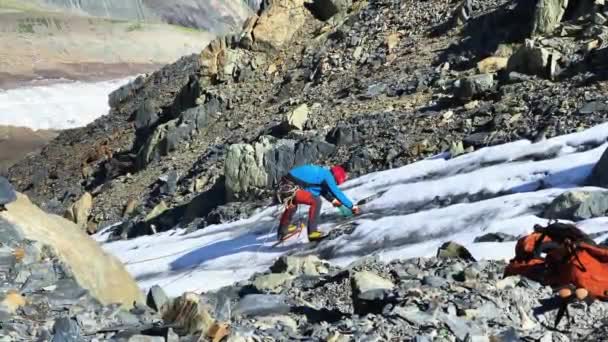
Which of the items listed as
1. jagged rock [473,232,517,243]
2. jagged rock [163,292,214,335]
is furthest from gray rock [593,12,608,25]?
jagged rock [163,292,214,335]

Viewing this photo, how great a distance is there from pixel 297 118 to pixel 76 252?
37.2 feet

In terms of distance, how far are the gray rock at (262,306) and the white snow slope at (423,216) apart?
8.40ft

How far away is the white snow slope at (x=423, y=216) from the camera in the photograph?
1074 cm

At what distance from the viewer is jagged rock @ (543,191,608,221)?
31.2 ft

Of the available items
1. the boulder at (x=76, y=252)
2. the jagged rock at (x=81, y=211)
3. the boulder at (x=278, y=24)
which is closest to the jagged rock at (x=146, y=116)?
the boulder at (x=278, y=24)

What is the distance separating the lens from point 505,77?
1608 cm

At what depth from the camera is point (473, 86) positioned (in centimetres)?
1620

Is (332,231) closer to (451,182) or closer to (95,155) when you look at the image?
(451,182)

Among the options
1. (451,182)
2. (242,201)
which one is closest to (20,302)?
(451,182)

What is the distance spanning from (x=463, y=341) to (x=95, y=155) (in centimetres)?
2277

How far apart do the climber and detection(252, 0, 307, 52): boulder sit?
11968 millimetres

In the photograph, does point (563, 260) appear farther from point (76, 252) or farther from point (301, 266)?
point (76, 252)

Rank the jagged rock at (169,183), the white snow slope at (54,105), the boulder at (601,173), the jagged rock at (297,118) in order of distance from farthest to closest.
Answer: the white snow slope at (54,105) < the jagged rock at (169,183) < the jagged rock at (297,118) < the boulder at (601,173)

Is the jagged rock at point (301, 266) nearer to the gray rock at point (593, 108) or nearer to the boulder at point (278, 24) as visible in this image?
the gray rock at point (593, 108)
